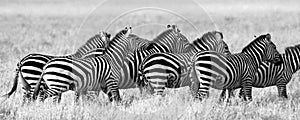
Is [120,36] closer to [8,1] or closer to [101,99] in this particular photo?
[101,99]

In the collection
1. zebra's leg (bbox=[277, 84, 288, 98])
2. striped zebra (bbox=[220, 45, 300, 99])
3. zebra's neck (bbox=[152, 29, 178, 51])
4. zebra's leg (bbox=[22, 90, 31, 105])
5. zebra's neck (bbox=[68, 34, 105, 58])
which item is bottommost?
zebra's leg (bbox=[22, 90, 31, 105])

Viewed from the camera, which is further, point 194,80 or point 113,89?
point 194,80

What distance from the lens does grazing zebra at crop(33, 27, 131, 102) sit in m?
6.46

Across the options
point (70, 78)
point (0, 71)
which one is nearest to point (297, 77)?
point (70, 78)

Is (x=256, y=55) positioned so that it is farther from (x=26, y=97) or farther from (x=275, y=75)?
(x=26, y=97)

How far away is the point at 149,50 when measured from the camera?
8.05 meters

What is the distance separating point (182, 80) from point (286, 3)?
3722 cm

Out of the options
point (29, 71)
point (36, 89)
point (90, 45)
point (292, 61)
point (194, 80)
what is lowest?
point (36, 89)

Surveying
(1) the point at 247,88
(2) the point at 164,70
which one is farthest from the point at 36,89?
(1) the point at 247,88

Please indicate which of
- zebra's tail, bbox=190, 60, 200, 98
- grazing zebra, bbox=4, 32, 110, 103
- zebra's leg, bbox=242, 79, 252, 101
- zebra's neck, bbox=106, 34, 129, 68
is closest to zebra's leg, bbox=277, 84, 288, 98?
zebra's leg, bbox=242, 79, 252, 101

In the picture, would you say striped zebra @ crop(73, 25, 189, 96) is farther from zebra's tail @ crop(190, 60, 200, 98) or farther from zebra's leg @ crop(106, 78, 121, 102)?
zebra's tail @ crop(190, 60, 200, 98)

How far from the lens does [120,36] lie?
25.1 feet

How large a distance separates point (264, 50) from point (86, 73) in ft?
10.6

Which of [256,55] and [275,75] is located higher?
[256,55]
